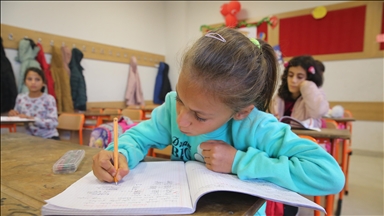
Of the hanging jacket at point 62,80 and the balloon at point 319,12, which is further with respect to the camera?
the balloon at point 319,12

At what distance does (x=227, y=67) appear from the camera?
1.65ft

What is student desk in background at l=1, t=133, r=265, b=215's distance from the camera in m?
0.42

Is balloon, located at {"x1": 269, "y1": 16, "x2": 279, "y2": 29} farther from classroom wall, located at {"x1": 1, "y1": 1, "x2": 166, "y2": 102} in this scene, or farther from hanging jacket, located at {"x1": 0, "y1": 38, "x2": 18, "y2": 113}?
hanging jacket, located at {"x1": 0, "y1": 38, "x2": 18, "y2": 113}

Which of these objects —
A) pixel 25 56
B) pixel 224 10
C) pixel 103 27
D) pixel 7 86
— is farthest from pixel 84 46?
pixel 224 10

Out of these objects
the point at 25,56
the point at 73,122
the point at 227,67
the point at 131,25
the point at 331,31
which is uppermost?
the point at 131,25

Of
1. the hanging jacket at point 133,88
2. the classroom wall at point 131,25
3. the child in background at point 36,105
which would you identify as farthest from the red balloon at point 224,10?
the child in background at point 36,105

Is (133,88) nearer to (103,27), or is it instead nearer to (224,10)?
(103,27)

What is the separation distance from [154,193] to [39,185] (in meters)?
0.29

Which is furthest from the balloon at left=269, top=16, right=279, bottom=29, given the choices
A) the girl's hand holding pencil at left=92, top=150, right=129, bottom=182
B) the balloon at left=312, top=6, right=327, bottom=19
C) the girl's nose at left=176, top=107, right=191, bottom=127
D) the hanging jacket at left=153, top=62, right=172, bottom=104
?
the girl's hand holding pencil at left=92, top=150, right=129, bottom=182

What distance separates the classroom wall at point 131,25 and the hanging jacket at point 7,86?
0.22 metres

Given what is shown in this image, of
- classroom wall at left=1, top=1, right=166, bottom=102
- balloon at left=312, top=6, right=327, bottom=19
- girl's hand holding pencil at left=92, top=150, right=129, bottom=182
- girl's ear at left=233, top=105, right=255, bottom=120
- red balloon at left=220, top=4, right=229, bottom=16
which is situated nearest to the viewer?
girl's hand holding pencil at left=92, top=150, right=129, bottom=182

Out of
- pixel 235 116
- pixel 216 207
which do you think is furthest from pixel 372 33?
pixel 216 207

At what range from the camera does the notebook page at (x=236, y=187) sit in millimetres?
399

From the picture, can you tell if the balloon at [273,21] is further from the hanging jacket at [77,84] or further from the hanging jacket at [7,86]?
the hanging jacket at [7,86]
